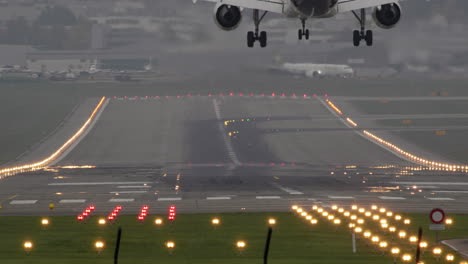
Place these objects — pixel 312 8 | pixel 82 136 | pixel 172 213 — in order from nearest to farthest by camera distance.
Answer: pixel 312 8
pixel 172 213
pixel 82 136

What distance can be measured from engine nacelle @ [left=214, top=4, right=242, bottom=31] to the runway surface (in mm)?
17271

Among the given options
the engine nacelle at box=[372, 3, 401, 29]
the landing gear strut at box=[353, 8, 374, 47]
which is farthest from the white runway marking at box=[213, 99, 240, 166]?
the engine nacelle at box=[372, 3, 401, 29]

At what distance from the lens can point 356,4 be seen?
184 feet

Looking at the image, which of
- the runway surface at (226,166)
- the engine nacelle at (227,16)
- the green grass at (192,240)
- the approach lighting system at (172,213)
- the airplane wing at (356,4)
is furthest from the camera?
the runway surface at (226,166)

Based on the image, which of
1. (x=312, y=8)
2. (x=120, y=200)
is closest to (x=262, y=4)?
(x=312, y=8)

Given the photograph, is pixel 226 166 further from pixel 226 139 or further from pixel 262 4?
pixel 262 4

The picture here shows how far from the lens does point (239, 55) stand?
13238 cm

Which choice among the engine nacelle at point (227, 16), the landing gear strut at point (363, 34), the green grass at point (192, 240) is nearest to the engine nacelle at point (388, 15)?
the landing gear strut at point (363, 34)

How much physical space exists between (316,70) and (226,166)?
83.4m

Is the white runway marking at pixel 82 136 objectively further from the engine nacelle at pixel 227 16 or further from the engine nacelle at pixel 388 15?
the engine nacelle at pixel 388 15

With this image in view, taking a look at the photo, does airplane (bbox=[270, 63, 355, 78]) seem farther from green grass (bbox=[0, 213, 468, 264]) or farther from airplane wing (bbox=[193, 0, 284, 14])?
airplane wing (bbox=[193, 0, 284, 14])

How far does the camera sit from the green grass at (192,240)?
49281mm

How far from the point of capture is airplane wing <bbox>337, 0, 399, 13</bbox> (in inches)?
2192

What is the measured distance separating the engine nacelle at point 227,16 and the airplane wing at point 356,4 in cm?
550
